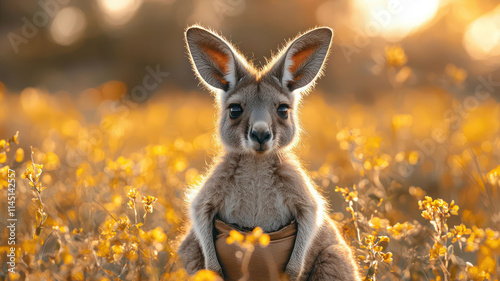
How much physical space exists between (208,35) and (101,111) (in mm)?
6268

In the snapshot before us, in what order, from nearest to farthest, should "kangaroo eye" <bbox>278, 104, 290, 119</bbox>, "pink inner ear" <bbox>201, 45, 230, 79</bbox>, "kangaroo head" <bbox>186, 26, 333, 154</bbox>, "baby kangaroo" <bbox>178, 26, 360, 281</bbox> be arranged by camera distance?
"baby kangaroo" <bbox>178, 26, 360, 281</bbox> → "kangaroo head" <bbox>186, 26, 333, 154</bbox> → "kangaroo eye" <bbox>278, 104, 290, 119</bbox> → "pink inner ear" <bbox>201, 45, 230, 79</bbox>

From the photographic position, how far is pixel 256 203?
4.06m

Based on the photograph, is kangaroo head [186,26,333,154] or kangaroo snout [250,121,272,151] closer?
kangaroo snout [250,121,272,151]

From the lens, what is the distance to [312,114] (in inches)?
480

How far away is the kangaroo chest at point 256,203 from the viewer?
4059 millimetres

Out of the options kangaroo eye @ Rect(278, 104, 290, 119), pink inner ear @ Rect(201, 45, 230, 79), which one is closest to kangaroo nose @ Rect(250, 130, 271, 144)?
kangaroo eye @ Rect(278, 104, 290, 119)

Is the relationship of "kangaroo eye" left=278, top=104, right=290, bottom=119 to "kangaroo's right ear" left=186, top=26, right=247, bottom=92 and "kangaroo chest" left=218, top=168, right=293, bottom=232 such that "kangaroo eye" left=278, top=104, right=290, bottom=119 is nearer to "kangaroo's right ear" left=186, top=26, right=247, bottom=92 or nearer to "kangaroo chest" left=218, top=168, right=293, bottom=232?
"kangaroo's right ear" left=186, top=26, right=247, bottom=92

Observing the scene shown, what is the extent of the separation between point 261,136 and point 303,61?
1.03m

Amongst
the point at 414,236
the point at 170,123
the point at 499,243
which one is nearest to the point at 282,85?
the point at 414,236

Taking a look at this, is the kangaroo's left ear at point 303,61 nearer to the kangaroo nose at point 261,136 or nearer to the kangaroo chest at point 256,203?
the kangaroo nose at point 261,136

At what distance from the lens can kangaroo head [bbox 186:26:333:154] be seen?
4.21 metres

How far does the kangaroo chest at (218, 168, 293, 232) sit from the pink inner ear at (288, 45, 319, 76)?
1.12 m

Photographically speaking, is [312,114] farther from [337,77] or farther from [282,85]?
[282,85]

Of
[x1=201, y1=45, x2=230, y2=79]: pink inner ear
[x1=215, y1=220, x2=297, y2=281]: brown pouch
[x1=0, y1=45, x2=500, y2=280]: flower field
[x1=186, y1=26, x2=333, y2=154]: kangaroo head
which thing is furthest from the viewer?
[x1=201, y1=45, x2=230, y2=79]: pink inner ear
